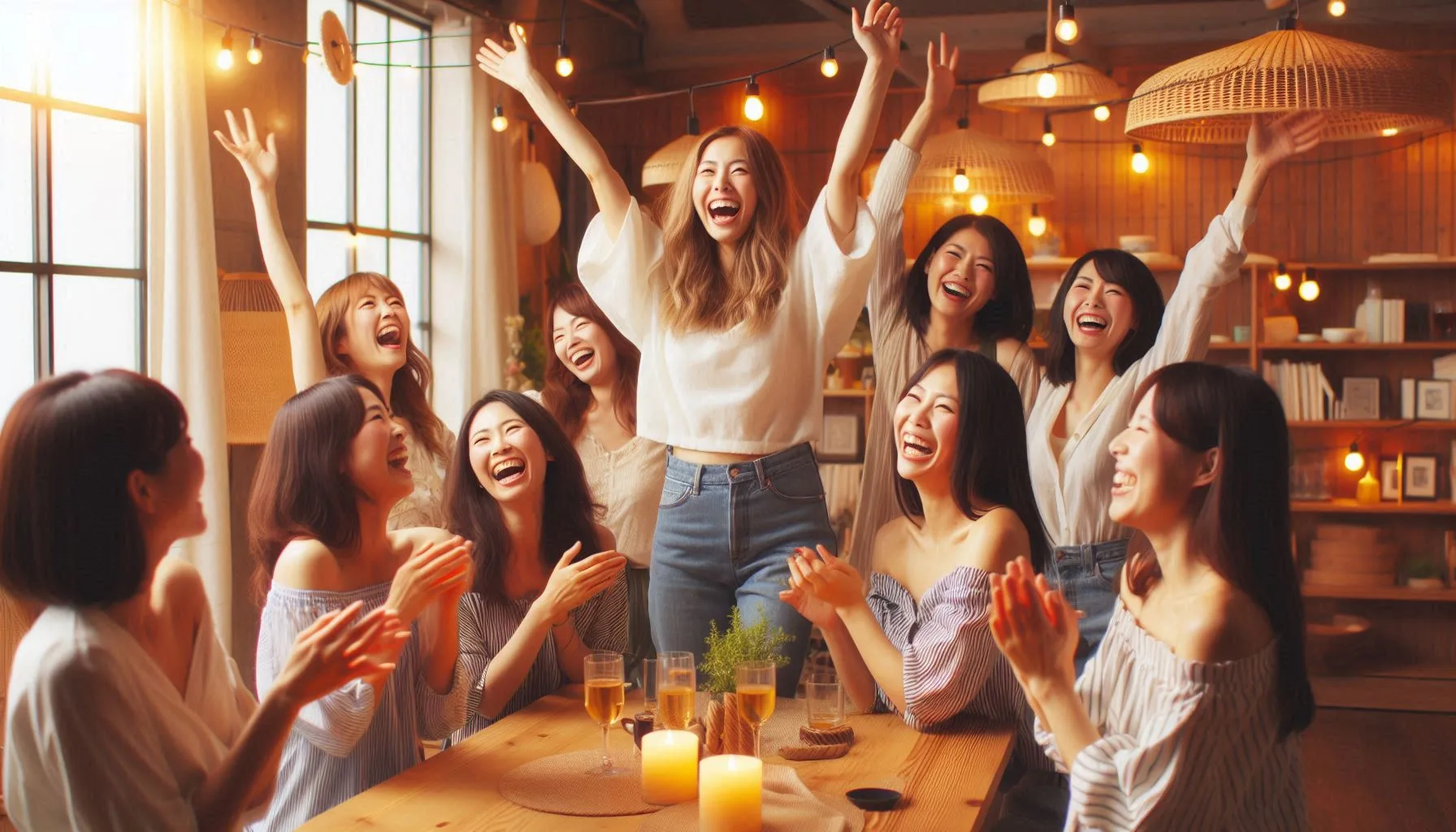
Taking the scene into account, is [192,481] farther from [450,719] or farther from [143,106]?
[143,106]

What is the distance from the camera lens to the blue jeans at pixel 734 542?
2.55 m

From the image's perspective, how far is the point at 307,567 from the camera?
7.27 feet

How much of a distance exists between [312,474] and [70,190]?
244 cm

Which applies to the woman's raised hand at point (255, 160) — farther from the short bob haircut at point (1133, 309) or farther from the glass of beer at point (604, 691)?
the glass of beer at point (604, 691)

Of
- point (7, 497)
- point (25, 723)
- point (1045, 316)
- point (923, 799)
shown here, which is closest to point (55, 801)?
point (25, 723)

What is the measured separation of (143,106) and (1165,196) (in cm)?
499

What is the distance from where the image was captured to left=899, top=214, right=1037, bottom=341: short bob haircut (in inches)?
121

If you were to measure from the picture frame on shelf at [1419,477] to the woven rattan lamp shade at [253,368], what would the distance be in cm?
531

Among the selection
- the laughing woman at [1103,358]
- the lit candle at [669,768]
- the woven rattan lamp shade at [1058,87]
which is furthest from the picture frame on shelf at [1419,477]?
the lit candle at [669,768]

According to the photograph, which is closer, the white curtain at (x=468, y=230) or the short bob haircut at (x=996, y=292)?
the short bob haircut at (x=996, y=292)

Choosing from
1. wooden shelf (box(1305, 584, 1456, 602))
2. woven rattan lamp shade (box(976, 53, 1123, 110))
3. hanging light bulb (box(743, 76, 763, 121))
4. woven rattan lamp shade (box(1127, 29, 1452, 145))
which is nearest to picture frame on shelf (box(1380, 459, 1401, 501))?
wooden shelf (box(1305, 584, 1456, 602))

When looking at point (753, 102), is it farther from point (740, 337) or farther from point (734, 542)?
point (734, 542)

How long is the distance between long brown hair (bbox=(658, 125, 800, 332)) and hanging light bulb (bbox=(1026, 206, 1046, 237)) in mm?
4383

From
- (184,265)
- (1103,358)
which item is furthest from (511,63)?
(184,265)
